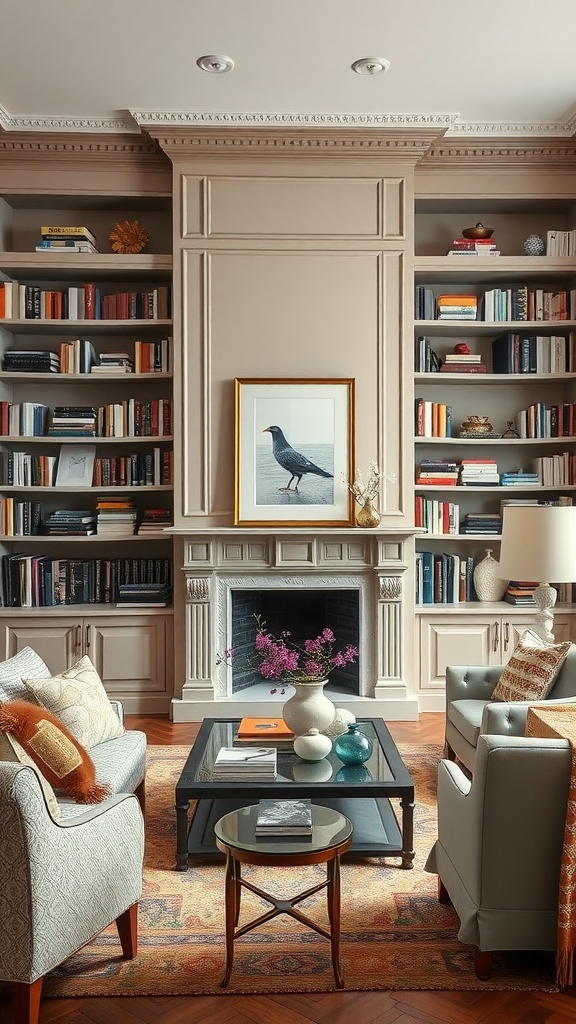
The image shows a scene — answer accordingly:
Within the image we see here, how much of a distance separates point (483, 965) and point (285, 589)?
290 cm

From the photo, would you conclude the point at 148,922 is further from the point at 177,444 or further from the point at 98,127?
the point at 98,127

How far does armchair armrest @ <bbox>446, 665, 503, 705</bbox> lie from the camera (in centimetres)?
399

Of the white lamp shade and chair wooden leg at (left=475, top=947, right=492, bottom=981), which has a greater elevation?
the white lamp shade

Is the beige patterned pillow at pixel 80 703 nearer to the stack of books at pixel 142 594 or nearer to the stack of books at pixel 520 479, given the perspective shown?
the stack of books at pixel 142 594

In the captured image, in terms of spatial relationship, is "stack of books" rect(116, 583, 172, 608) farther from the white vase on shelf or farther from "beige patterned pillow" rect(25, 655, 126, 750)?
the white vase on shelf

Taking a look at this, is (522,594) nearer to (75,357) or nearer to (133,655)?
(133,655)

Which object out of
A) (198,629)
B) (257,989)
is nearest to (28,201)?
(198,629)

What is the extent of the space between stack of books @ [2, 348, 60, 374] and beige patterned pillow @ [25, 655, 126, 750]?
2.61 m

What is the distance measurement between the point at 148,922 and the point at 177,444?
117 inches

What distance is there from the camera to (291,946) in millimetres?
2516

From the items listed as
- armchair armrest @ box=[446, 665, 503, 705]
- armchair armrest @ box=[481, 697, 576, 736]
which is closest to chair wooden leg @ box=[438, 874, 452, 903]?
armchair armrest @ box=[481, 697, 576, 736]

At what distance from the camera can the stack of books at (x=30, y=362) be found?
524 cm

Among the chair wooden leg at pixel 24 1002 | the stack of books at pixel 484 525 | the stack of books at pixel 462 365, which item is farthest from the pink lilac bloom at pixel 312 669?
the stack of books at pixel 462 365

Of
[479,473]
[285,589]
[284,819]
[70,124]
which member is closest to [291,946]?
[284,819]
